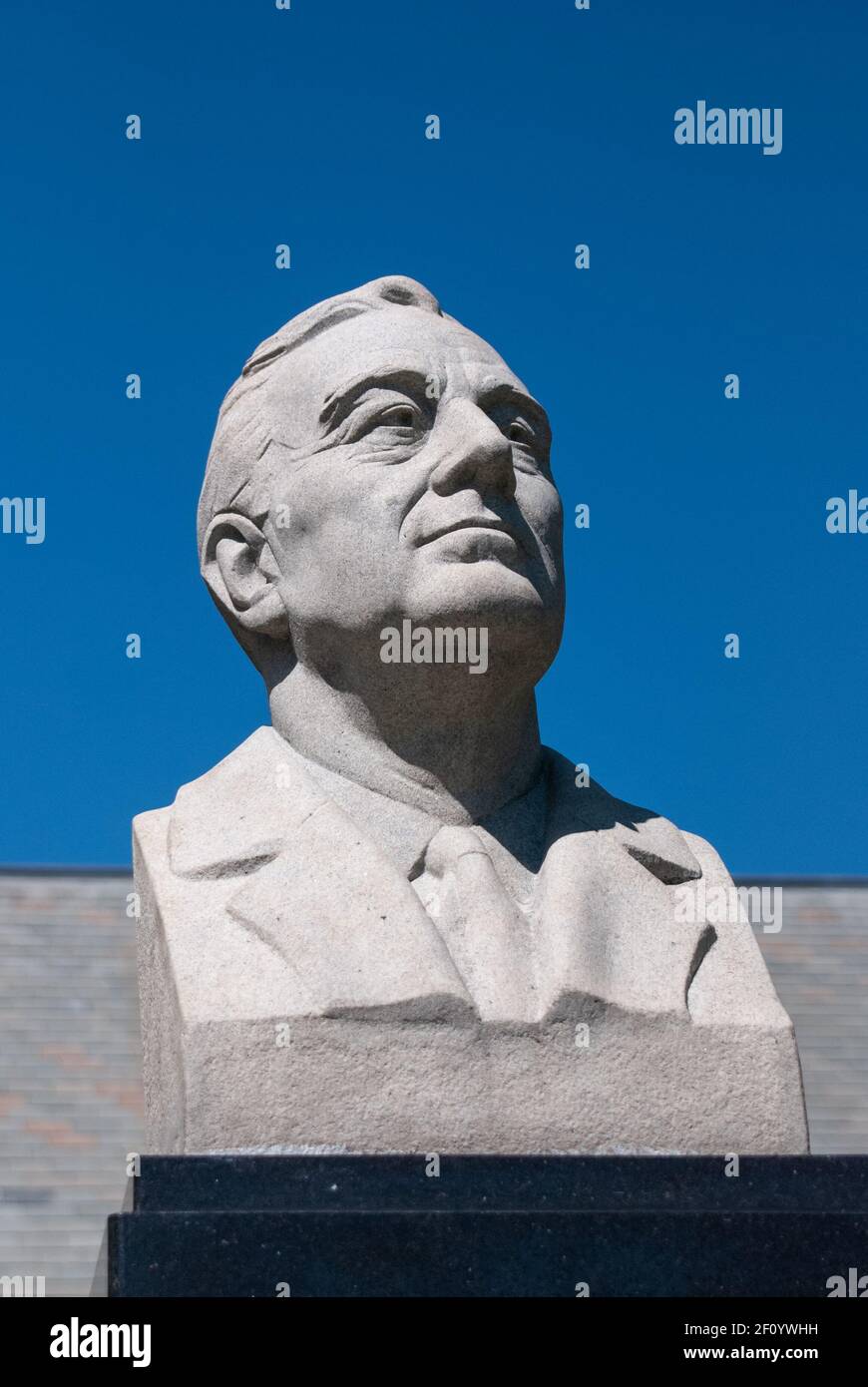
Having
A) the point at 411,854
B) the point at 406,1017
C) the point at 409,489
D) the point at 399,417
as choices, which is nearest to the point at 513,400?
the point at 399,417

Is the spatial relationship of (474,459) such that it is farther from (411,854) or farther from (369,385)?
(411,854)

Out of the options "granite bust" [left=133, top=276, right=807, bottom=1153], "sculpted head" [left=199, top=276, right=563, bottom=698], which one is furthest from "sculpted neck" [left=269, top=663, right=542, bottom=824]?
"sculpted head" [left=199, top=276, right=563, bottom=698]

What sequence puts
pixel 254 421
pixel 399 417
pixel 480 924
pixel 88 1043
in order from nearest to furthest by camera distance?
1. pixel 480 924
2. pixel 399 417
3. pixel 254 421
4. pixel 88 1043

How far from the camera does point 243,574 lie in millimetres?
8703

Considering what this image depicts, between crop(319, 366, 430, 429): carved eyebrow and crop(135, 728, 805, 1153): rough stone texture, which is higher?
crop(319, 366, 430, 429): carved eyebrow

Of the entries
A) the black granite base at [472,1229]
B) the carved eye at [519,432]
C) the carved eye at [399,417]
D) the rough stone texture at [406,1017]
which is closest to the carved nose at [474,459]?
the carved eye at [399,417]

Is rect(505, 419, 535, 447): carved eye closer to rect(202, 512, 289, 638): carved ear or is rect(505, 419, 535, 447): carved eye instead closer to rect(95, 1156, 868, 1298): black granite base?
rect(202, 512, 289, 638): carved ear

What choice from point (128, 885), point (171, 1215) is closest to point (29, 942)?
point (128, 885)

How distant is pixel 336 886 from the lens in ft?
25.9

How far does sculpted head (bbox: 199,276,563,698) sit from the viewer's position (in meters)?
8.10

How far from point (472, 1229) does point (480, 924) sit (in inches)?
41.8

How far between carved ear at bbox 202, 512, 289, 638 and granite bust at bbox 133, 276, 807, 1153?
0.5 inches

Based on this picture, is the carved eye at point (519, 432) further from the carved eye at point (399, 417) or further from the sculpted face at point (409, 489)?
the carved eye at point (399, 417)

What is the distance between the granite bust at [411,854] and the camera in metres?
7.54
